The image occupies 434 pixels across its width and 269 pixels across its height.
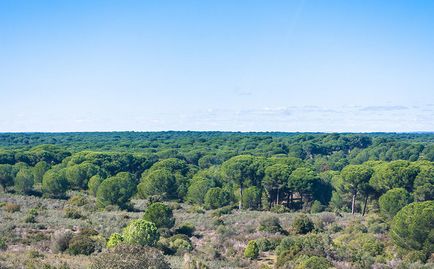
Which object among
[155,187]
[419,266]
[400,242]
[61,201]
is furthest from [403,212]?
[61,201]

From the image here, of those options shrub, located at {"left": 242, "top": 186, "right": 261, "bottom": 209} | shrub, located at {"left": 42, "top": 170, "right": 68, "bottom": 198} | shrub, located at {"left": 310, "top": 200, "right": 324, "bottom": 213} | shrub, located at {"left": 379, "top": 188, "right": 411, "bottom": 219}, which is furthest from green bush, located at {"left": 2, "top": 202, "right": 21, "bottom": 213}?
shrub, located at {"left": 379, "top": 188, "right": 411, "bottom": 219}

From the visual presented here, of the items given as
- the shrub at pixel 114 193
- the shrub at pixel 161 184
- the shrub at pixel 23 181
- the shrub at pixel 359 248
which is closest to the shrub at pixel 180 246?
the shrub at pixel 359 248

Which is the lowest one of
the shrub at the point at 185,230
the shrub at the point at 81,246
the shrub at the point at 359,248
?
the shrub at the point at 185,230

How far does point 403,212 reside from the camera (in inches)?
967

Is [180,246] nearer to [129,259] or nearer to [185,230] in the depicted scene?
[185,230]

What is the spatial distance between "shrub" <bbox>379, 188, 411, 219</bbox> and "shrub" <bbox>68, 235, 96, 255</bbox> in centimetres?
2318

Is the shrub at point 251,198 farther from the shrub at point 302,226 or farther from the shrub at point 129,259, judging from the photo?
the shrub at point 129,259

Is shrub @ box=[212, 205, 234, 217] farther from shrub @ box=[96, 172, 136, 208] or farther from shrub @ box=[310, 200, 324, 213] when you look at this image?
shrub @ box=[310, 200, 324, 213]

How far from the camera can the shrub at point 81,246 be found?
2064 centimetres

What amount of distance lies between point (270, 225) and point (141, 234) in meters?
12.6

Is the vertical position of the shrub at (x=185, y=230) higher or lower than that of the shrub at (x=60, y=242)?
lower

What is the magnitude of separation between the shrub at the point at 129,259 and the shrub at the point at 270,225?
16.2 metres

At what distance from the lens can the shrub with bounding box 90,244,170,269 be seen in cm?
1426

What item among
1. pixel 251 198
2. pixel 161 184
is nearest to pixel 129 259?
pixel 251 198
